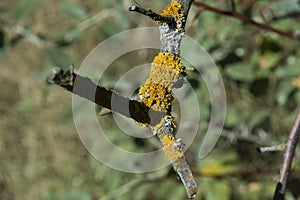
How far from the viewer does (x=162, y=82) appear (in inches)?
30.1

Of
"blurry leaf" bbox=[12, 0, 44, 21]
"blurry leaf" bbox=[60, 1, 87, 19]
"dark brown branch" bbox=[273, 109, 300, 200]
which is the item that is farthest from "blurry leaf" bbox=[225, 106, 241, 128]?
"dark brown branch" bbox=[273, 109, 300, 200]

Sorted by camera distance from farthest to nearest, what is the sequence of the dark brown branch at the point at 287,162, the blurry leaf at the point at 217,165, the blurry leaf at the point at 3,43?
the blurry leaf at the point at 217,165 → the blurry leaf at the point at 3,43 → the dark brown branch at the point at 287,162

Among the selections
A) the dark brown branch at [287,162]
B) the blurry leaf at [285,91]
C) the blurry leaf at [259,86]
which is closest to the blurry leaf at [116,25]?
the blurry leaf at [259,86]

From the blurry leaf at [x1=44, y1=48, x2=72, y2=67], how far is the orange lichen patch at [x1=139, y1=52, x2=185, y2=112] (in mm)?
1033

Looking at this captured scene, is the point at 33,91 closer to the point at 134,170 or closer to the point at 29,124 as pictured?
the point at 29,124

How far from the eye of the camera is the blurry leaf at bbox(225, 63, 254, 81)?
6.36ft

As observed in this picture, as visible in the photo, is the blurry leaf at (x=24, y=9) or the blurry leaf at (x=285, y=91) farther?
the blurry leaf at (x=285, y=91)

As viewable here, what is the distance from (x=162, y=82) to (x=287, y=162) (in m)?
0.35

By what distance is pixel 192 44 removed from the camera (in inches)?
67.5

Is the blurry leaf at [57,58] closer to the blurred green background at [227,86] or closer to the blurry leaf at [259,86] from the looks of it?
the blurred green background at [227,86]

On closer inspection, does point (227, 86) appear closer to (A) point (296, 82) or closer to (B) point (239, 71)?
(A) point (296, 82)

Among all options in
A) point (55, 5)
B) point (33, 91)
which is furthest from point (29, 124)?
point (55, 5)

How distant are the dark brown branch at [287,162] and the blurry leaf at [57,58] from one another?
92cm

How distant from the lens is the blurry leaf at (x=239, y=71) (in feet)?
6.36
